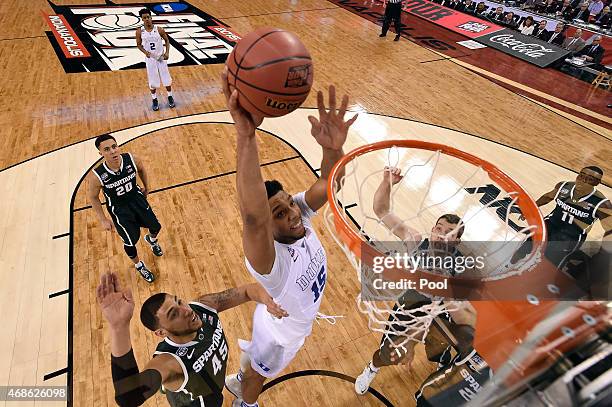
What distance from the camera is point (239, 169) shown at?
143 cm

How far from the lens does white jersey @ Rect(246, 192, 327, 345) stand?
6.48 feet

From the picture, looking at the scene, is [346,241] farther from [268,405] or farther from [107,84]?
[107,84]

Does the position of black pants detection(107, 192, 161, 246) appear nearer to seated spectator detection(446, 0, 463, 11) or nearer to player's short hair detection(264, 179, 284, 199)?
player's short hair detection(264, 179, 284, 199)

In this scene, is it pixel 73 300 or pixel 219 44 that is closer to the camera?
pixel 73 300

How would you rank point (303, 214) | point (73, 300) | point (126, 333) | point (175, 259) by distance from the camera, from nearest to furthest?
point (126, 333), point (303, 214), point (73, 300), point (175, 259)

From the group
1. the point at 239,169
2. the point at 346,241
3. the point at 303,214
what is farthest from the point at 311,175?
the point at 239,169

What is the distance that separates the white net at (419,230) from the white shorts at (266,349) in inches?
24.0

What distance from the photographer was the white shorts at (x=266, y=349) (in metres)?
2.37

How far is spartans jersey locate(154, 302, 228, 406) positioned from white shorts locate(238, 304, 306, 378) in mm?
211

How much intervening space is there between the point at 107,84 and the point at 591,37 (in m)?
11.2

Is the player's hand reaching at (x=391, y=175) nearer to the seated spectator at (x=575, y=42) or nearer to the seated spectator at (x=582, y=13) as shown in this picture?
the seated spectator at (x=575, y=42)

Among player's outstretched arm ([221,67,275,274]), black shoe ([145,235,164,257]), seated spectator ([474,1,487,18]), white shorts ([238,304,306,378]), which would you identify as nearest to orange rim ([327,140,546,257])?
player's outstretched arm ([221,67,275,274])

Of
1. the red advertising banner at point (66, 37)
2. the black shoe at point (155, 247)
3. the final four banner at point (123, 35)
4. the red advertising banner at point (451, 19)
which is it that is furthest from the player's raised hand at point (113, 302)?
the red advertising banner at point (451, 19)

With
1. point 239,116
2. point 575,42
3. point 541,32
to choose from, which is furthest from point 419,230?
point 541,32
